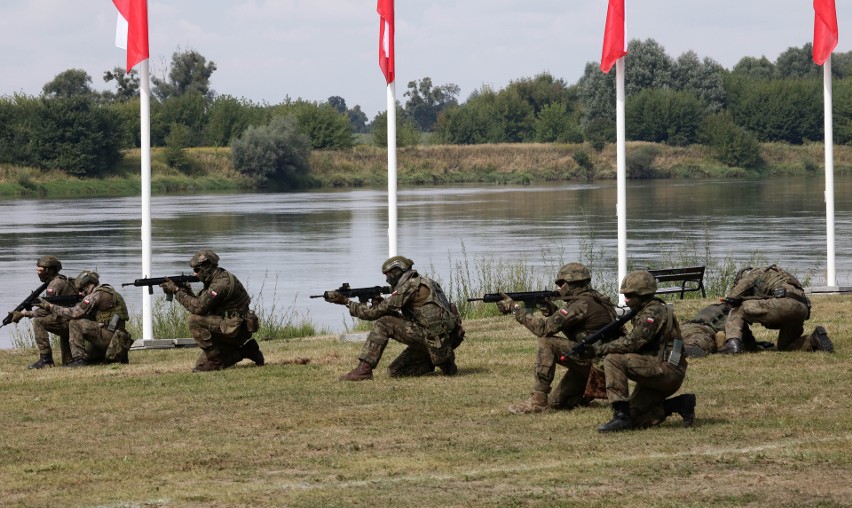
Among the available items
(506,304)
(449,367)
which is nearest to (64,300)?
(449,367)

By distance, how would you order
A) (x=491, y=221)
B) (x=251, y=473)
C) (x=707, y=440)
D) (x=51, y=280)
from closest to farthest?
(x=251, y=473) < (x=707, y=440) < (x=51, y=280) < (x=491, y=221)

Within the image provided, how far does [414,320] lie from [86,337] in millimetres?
4546

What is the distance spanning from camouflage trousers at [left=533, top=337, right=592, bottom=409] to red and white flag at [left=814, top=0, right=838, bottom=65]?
35.9 ft

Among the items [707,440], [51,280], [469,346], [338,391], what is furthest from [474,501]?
[51,280]

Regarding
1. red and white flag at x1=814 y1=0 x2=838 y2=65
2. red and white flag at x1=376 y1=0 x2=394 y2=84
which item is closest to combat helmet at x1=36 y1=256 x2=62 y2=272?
red and white flag at x1=376 y1=0 x2=394 y2=84

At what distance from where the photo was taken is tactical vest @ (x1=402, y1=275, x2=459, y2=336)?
47.2 ft

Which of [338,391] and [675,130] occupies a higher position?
[675,130]

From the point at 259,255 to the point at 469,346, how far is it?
20055 mm

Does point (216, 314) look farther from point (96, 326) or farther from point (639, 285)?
point (639, 285)

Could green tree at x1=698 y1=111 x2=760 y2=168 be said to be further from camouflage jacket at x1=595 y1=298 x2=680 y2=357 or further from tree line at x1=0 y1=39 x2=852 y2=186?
camouflage jacket at x1=595 y1=298 x2=680 y2=357

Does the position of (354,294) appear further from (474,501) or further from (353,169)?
(353,169)

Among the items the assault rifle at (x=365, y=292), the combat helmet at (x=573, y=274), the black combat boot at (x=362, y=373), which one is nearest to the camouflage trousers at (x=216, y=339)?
the assault rifle at (x=365, y=292)

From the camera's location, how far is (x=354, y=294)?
49.1 feet

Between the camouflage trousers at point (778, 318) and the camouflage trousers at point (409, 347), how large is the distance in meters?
3.23
